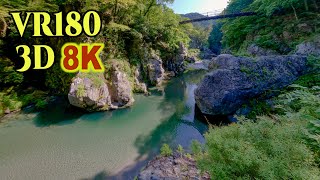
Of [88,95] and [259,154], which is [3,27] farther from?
[259,154]

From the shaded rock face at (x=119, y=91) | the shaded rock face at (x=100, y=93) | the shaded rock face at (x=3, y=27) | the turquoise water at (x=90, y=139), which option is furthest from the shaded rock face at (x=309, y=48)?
the shaded rock face at (x=3, y=27)

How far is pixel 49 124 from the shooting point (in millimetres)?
9953

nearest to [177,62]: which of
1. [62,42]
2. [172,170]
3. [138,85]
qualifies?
[138,85]

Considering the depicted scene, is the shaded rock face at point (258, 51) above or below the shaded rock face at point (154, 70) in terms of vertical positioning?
above

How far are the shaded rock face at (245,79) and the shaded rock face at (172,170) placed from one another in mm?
4479

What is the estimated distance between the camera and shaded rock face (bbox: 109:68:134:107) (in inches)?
479

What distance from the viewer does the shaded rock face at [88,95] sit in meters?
10.7

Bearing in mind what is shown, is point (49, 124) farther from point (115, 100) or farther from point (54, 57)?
point (54, 57)

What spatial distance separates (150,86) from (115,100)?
5.91 m

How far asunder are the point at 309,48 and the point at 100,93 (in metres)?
11.9

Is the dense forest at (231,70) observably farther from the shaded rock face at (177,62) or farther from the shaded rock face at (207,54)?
the shaded rock face at (207,54)

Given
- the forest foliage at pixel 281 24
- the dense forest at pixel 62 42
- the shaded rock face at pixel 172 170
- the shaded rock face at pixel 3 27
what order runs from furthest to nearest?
the forest foliage at pixel 281 24
the dense forest at pixel 62 42
the shaded rock face at pixel 3 27
the shaded rock face at pixel 172 170

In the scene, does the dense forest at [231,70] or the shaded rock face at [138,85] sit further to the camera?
the shaded rock face at [138,85]

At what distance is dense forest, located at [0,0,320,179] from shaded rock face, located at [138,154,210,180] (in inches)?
11.3
